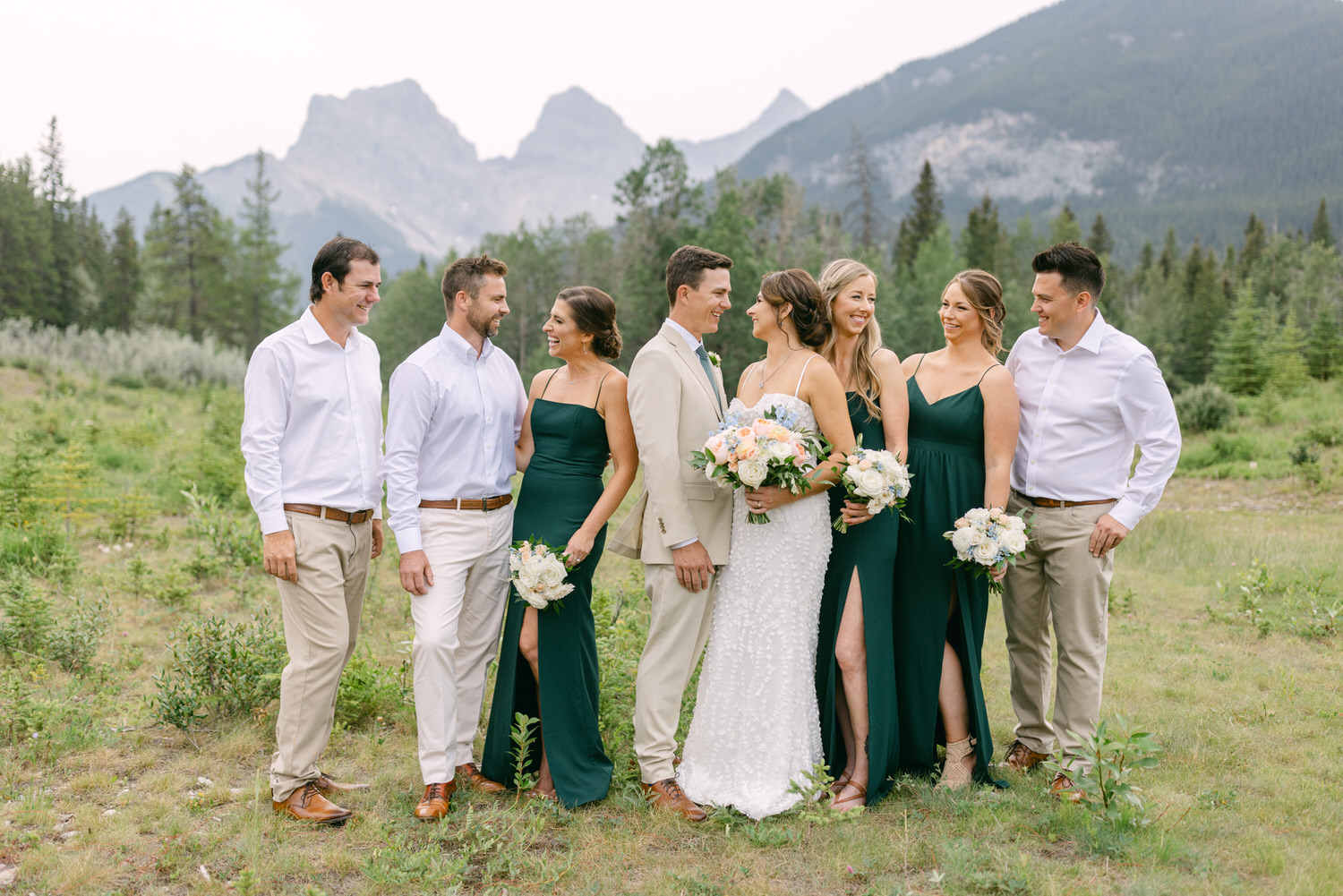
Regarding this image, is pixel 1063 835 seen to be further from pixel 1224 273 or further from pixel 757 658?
pixel 1224 273

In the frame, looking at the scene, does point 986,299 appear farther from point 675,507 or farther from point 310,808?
point 310,808

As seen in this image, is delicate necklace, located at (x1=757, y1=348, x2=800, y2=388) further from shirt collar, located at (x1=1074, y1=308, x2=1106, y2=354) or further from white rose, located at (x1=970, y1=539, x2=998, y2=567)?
shirt collar, located at (x1=1074, y1=308, x2=1106, y2=354)

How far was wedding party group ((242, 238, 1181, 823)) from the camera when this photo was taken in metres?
4.34

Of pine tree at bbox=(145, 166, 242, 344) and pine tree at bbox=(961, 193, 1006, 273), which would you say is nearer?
pine tree at bbox=(145, 166, 242, 344)

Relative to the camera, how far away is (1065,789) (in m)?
4.46

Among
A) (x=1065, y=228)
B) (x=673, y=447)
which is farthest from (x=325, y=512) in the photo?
(x=1065, y=228)

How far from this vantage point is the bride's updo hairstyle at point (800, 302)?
4.48 metres

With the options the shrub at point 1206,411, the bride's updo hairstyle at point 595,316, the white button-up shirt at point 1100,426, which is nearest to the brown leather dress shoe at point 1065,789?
the white button-up shirt at point 1100,426

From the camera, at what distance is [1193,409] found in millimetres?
24359

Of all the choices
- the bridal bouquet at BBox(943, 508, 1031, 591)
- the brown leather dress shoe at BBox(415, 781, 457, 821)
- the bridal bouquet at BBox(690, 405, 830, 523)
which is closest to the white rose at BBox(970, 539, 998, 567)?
the bridal bouquet at BBox(943, 508, 1031, 591)

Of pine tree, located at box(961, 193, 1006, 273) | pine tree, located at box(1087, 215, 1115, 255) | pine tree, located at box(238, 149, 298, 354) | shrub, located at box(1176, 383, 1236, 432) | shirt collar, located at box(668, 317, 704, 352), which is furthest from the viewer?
pine tree, located at box(1087, 215, 1115, 255)

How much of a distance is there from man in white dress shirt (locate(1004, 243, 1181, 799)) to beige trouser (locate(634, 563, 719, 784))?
1922mm

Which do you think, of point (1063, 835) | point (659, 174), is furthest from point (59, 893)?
point (659, 174)

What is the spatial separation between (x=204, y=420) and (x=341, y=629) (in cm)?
1774
